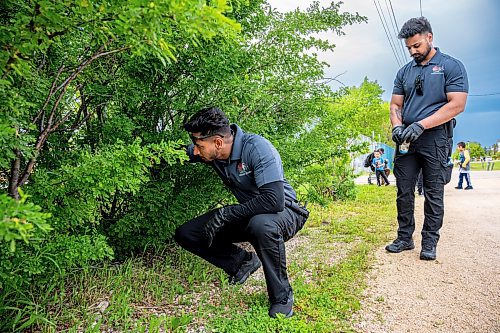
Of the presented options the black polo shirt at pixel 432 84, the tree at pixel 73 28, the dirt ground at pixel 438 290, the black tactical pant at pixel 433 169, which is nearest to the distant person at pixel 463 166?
the dirt ground at pixel 438 290

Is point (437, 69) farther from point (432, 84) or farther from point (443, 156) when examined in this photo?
point (443, 156)

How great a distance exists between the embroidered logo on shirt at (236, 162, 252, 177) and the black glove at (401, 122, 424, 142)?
1.53 meters

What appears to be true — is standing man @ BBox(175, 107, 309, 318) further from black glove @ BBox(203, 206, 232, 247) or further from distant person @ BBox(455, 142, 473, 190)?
distant person @ BBox(455, 142, 473, 190)

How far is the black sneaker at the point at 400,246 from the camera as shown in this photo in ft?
12.8

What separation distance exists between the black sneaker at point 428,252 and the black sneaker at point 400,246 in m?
0.28

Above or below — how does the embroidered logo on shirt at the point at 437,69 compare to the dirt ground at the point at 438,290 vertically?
above

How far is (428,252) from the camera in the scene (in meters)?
3.62

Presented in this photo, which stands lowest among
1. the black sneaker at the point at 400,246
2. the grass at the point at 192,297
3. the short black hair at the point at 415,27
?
the grass at the point at 192,297

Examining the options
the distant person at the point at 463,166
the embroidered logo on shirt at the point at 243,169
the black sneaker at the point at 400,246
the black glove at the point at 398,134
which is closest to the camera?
the embroidered logo on shirt at the point at 243,169

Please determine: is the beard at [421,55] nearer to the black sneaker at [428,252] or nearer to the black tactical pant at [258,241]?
the black sneaker at [428,252]

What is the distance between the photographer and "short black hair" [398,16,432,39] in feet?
11.6

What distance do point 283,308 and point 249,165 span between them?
934 millimetres

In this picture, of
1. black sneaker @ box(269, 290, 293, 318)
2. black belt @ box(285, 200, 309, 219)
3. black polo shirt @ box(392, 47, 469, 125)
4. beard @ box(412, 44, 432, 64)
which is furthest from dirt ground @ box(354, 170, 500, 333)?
beard @ box(412, 44, 432, 64)

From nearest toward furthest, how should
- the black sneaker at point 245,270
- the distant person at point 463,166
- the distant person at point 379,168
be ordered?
1. the black sneaker at point 245,270
2. the distant person at point 463,166
3. the distant person at point 379,168
